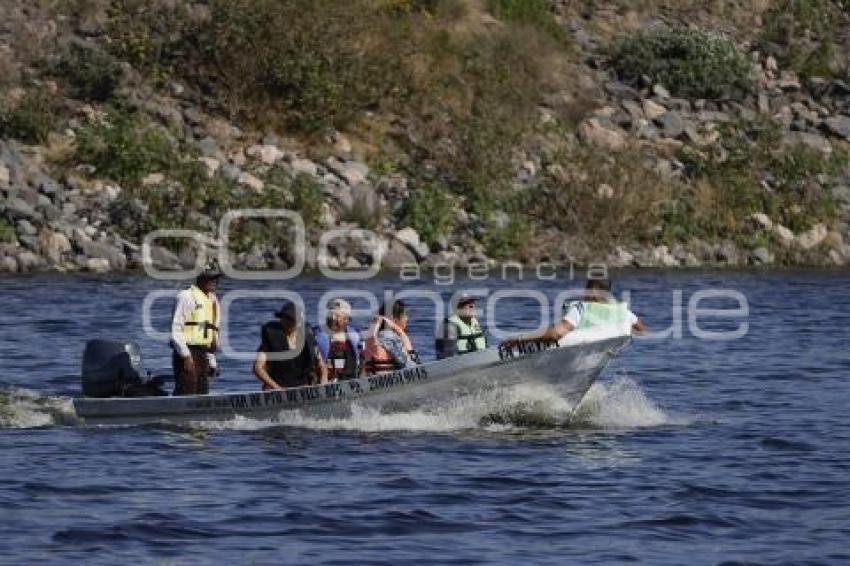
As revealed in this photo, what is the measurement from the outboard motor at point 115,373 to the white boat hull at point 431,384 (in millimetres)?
429

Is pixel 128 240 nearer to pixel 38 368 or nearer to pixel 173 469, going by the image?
pixel 38 368

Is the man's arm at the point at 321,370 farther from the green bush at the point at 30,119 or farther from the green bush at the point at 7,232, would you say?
the green bush at the point at 30,119

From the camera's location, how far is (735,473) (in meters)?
17.9

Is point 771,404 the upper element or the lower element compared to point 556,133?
lower

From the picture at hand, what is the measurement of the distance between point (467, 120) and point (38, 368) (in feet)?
65.9

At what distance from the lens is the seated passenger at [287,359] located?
66.1 feet

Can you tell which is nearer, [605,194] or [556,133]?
[605,194]

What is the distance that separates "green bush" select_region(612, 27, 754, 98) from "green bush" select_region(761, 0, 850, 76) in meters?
2.24

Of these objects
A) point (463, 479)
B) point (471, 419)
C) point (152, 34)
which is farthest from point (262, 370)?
point (152, 34)

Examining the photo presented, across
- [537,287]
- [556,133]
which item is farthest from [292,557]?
[556,133]

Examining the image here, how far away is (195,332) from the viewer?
2022cm

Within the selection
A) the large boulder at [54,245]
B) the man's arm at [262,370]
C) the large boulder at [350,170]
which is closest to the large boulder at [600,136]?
the large boulder at [350,170]

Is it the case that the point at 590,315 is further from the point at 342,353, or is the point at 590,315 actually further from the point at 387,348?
the point at 342,353

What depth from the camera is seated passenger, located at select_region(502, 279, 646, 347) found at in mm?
20016
